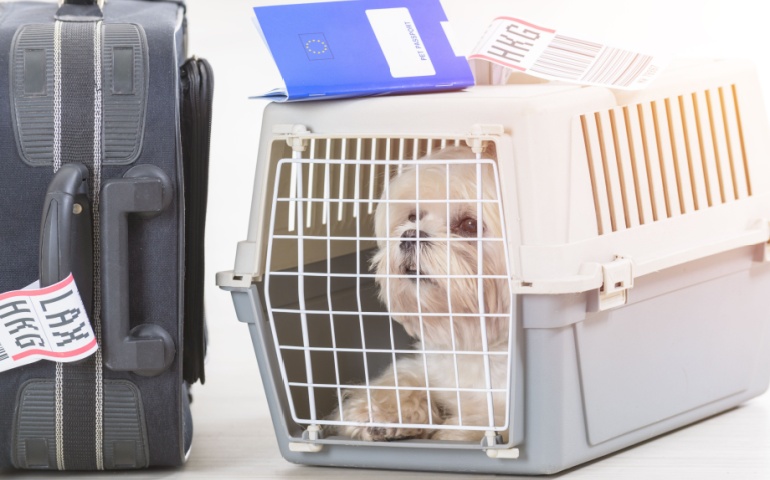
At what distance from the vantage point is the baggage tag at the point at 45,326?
5.04 feet

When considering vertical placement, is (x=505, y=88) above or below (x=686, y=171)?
above

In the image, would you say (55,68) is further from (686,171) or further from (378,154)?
(686,171)

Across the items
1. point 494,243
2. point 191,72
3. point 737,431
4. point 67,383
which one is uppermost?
point 191,72

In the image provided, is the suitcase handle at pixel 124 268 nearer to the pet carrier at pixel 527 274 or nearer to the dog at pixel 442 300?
the pet carrier at pixel 527 274

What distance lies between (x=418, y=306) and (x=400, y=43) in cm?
36

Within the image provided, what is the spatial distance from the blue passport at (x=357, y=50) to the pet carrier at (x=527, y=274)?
0.12 feet

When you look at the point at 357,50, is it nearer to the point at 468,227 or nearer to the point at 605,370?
the point at 468,227

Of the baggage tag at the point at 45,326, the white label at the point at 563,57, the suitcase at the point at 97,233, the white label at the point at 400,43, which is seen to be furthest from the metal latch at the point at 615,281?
the baggage tag at the point at 45,326

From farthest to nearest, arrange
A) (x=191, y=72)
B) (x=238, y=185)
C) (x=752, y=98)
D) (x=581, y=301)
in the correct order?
(x=238, y=185) → (x=752, y=98) → (x=191, y=72) → (x=581, y=301)

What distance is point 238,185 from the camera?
9.44ft

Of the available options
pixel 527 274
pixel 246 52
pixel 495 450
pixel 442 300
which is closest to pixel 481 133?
pixel 527 274

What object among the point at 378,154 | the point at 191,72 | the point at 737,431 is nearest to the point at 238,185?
the point at 378,154

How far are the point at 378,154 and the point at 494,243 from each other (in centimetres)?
45

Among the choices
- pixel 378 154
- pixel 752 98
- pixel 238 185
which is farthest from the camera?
pixel 238 185
